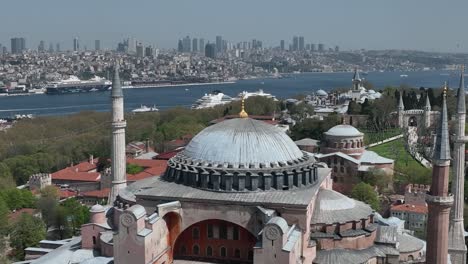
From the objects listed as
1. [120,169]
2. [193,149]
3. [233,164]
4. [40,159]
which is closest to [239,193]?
[233,164]

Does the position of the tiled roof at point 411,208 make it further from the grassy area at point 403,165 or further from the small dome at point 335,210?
the small dome at point 335,210

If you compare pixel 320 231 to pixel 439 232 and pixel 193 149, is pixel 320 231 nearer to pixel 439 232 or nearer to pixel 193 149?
pixel 439 232

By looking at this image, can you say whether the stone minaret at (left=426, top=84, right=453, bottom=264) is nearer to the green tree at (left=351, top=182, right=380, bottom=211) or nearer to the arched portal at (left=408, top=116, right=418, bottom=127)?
the green tree at (left=351, top=182, right=380, bottom=211)

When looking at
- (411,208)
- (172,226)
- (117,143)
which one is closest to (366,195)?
(411,208)

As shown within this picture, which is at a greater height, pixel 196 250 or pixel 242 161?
pixel 242 161

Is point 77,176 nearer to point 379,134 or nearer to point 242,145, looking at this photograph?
point 242,145
